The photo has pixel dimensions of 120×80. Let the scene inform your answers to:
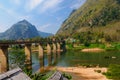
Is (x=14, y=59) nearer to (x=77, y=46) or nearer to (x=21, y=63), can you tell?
(x=21, y=63)

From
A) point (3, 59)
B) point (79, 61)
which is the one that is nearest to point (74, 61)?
point (79, 61)

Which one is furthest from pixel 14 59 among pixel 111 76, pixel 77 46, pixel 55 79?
pixel 77 46

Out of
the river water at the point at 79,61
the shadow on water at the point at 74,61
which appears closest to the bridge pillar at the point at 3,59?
the shadow on water at the point at 74,61

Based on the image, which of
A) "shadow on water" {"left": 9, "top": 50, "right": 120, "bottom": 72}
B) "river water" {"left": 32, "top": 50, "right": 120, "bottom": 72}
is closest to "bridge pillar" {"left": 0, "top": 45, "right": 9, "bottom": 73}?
"shadow on water" {"left": 9, "top": 50, "right": 120, "bottom": 72}

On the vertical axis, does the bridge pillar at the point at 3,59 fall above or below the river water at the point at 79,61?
above

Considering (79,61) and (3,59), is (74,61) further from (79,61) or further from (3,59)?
(3,59)

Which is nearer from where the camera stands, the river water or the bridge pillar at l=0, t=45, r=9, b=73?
the bridge pillar at l=0, t=45, r=9, b=73

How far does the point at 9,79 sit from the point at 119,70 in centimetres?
5360

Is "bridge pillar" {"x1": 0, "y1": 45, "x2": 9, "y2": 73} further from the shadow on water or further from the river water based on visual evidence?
the river water

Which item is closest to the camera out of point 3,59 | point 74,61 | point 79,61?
point 3,59

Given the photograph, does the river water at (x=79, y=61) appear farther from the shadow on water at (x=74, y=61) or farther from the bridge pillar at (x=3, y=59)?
the bridge pillar at (x=3, y=59)

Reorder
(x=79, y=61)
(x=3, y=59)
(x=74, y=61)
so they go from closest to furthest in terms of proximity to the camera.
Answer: (x=3, y=59) < (x=79, y=61) < (x=74, y=61)

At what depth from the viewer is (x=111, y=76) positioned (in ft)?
197

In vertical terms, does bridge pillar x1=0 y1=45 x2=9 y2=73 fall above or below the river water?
above
